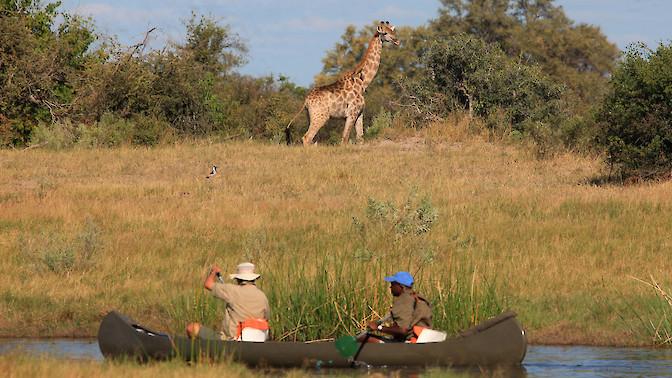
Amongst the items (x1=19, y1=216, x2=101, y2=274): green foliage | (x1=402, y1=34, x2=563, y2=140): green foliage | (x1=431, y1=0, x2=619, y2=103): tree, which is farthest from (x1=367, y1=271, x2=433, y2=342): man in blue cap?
(x1=431, y1=0, x2=619, y2=103): tree

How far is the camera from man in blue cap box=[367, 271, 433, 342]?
10.7 meters

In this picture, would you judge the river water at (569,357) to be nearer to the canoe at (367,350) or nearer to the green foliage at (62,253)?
the canoe at (367,350)

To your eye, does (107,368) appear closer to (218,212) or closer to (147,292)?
(147,292)

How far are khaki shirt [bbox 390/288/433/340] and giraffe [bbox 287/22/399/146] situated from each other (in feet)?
60.9

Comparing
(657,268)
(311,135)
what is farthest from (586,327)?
(311,135)

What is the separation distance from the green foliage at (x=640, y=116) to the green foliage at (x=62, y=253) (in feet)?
45.0

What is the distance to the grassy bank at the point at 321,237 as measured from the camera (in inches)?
485

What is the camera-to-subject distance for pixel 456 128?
29922 millimetres

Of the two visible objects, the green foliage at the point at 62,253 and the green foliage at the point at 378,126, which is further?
the green foliage at the point at 378,126

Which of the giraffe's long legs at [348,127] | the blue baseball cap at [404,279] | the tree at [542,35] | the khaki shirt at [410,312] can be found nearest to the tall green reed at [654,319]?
the khaki shirt at [410,312]

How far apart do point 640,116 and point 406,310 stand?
45.7 feet

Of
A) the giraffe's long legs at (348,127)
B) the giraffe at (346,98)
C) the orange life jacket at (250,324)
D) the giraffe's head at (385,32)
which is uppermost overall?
the giraffe's head at (385,32)

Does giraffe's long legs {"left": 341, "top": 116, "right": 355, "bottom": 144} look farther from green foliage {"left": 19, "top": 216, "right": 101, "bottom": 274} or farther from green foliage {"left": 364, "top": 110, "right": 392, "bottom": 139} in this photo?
green foliage {"left": 19, "top": 216, "right": 101, "bottom": 274}

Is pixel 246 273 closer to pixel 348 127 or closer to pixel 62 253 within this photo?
pixel 62 253
